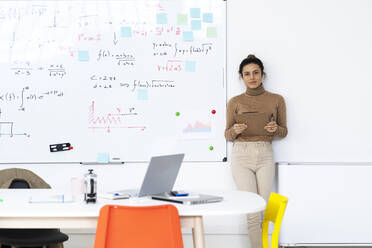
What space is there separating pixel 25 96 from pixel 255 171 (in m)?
2.06

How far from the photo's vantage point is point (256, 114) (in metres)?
3.89

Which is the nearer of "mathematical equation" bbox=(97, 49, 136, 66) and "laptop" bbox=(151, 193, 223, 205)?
"laptop" bbox=(151, 193, 223, 205)

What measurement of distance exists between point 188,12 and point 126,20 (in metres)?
0.54

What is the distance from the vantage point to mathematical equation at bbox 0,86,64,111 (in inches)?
159

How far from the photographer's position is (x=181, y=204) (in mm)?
2203

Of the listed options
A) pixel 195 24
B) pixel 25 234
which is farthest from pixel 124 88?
pixel 25 234

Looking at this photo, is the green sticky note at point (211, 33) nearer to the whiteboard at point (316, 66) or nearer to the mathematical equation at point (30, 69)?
the whiteboard at point (316, 66)

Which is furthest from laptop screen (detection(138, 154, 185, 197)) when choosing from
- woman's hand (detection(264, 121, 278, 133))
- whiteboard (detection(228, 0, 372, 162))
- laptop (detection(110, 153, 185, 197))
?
whiteboard (detection(228, 0, 372, 162))

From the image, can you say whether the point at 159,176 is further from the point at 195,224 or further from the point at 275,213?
the point at 275,213

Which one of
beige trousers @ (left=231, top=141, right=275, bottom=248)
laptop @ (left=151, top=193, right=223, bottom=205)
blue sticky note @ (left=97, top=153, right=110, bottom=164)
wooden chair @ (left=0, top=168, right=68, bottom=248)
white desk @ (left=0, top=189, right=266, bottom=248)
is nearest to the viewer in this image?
white desk @ (left=0, top=189, right=266, bottom=248)

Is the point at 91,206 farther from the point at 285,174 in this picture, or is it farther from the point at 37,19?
the point at 37,19

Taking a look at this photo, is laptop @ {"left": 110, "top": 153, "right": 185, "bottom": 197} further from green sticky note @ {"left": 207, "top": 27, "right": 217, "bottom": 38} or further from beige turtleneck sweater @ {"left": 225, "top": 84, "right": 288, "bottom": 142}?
green sticky note @ {"left": 207, "top": 27, "right": 217, "bottom": 38}

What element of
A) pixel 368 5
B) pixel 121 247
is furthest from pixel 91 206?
pixel 368 5

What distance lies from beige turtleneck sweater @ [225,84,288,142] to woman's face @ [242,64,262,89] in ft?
0.15
